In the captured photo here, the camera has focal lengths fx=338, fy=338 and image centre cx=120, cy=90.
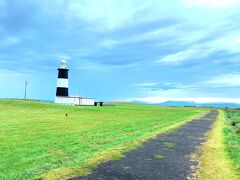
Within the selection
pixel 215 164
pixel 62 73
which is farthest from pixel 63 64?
pixel 215 164

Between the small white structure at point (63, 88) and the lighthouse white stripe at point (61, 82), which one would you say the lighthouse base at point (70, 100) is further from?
the lighthouse white stripe at point (61, 82)

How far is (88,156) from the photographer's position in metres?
14.9

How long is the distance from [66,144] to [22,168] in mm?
7249

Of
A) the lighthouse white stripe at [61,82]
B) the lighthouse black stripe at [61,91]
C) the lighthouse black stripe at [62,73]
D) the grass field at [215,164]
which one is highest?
the lighthouse black stripe at [62,73]

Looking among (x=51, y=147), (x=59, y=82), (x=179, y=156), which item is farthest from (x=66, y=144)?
(x=59, y=82)

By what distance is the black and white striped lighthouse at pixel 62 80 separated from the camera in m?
105

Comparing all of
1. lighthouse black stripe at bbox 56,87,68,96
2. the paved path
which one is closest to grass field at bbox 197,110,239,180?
the paved path

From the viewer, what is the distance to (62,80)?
104812 mm

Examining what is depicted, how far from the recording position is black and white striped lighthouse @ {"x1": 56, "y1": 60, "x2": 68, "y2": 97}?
105m

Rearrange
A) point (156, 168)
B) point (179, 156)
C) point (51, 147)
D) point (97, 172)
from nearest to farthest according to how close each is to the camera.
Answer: point (97, 172)
point (156, 168)
point (179, 156)
point (51, 147)

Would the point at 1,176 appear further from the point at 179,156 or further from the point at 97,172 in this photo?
the point at 179,156

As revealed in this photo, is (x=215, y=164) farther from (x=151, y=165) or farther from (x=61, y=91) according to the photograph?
(x=61, y=91)

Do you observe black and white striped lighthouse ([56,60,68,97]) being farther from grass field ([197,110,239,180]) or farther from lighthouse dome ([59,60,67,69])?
grass field ([197,110,239,180])

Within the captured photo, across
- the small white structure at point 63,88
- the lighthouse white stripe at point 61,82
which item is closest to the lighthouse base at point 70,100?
the small white structure at point 63,88
